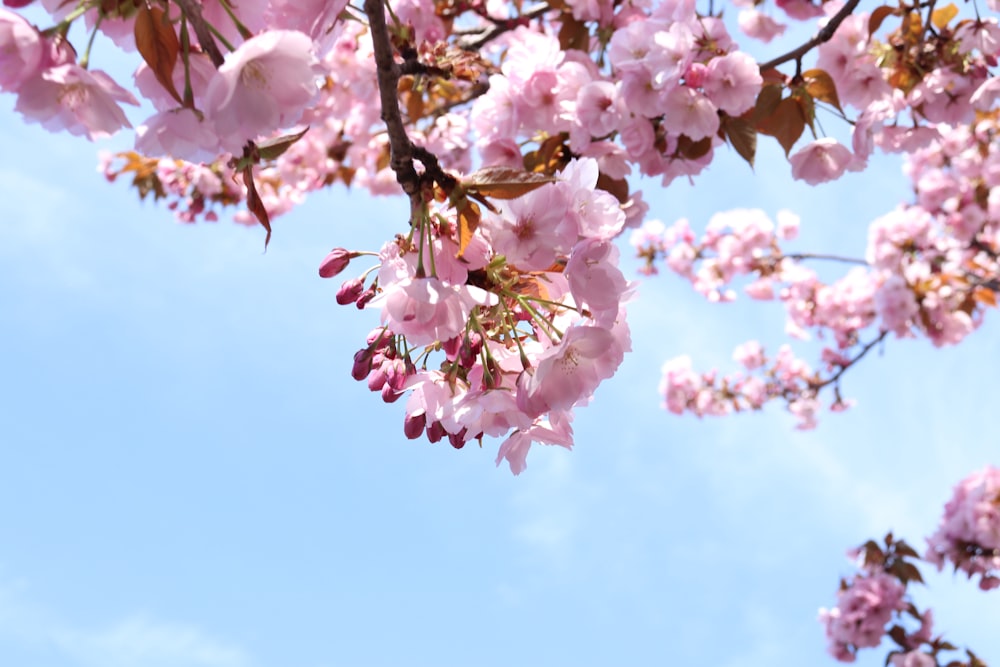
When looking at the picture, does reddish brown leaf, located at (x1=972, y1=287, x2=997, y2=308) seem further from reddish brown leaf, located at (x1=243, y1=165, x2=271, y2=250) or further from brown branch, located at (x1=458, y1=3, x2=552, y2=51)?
reddish brown leaf, located at (x1=243, y1=165, x2=271, y2=250)

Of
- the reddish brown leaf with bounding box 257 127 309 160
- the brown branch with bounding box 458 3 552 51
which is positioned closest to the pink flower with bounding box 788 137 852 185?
the brown branch with bounding box 458 3 552 51

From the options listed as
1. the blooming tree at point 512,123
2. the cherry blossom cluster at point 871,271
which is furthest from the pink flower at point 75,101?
the cherry blossom cluster at point 871,271

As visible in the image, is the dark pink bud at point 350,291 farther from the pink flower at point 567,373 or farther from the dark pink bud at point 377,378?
the pink flower at point 567,373

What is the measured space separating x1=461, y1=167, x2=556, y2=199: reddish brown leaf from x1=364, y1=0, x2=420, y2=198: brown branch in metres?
0.08

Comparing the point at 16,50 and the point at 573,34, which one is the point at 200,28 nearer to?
the point at 16,50

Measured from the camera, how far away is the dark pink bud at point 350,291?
1163 millimetres

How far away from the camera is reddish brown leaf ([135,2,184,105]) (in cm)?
90

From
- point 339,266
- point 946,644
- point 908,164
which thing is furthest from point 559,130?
point 908,164

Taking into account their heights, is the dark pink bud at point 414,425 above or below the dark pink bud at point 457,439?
above

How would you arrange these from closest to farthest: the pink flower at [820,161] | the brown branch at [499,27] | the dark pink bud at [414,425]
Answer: the dark pink bud at [414,425] < the pink flower at [820,161] < the brown branch at [499,27]

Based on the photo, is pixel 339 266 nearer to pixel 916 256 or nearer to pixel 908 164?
pixel 916 256

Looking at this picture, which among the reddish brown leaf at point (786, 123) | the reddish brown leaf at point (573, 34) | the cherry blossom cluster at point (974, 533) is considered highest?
the cherry blossom cluster at point (974, 533)

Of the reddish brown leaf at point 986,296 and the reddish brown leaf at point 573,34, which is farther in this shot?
the reddish brown leaf at point 986,296

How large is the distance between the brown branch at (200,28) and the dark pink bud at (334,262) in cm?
36
